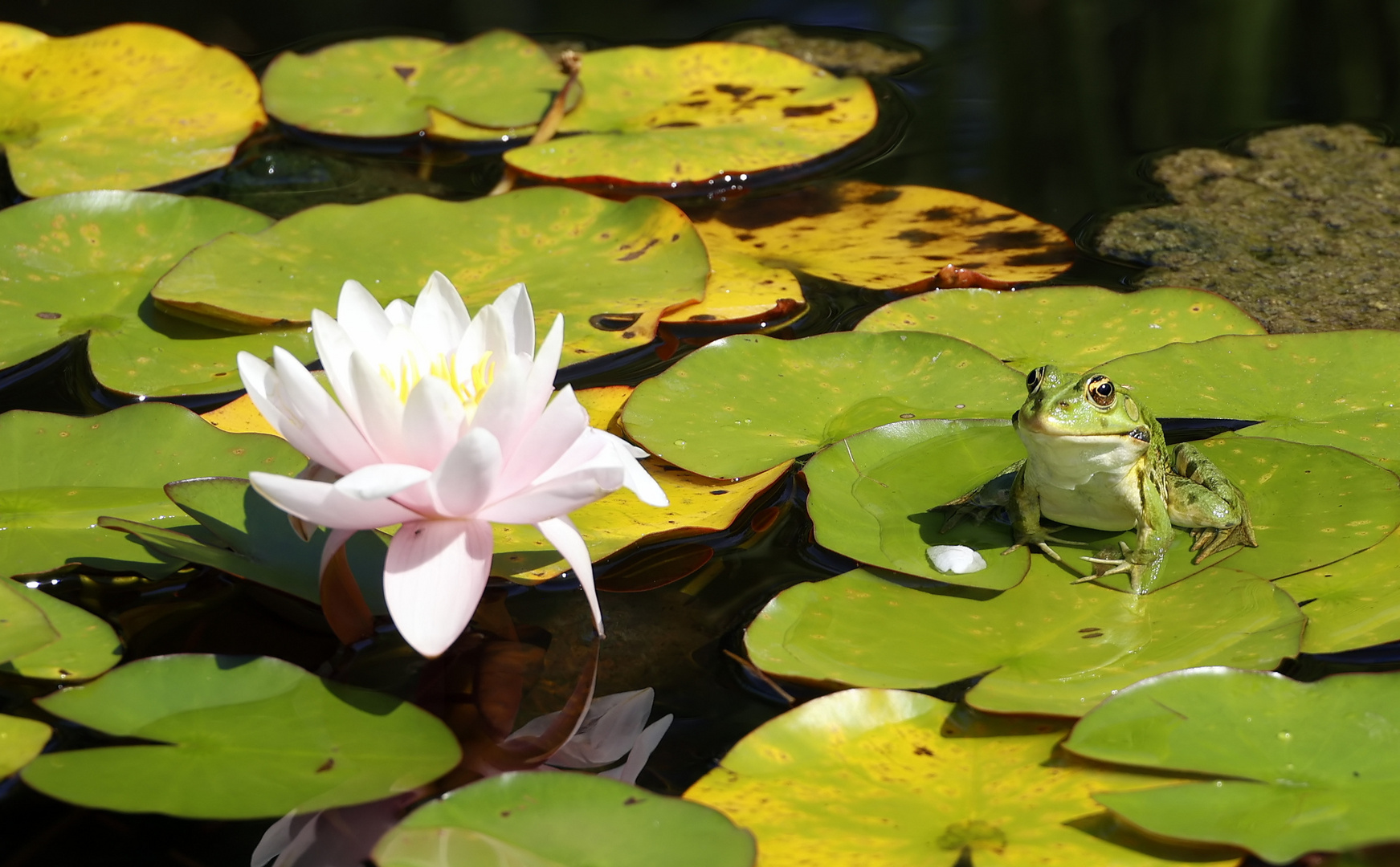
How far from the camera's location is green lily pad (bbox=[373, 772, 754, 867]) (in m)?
1.35

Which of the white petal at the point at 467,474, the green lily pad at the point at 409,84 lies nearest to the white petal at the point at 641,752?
the white petal at the point at 467,474

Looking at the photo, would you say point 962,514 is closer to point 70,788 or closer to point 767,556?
point 767,556

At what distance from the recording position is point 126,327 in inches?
105

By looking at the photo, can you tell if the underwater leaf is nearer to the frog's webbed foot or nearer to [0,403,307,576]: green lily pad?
[0,403,307,576]: green lily pad

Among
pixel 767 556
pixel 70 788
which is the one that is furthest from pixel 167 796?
pixel 767 556

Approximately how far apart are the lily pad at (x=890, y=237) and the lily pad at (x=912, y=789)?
155 centimetres

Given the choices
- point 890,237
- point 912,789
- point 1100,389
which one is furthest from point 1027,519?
point 890,237

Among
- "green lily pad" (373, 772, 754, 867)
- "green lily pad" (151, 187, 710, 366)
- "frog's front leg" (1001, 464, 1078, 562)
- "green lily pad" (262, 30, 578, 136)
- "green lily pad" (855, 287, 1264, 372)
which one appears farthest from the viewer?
"green lily pad" (262, 30, 578, 136)

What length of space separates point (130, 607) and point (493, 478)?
2.69 feet

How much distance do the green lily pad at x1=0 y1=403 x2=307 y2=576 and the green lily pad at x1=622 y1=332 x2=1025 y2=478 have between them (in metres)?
0.72

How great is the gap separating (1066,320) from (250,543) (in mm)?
1826

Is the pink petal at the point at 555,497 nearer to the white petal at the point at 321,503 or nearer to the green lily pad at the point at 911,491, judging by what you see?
the white petal at the point at 321,503

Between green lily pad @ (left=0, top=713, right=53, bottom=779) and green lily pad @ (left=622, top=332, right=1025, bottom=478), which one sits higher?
green lily pad @ (left=622, top=332, right=1025, bottom=478)

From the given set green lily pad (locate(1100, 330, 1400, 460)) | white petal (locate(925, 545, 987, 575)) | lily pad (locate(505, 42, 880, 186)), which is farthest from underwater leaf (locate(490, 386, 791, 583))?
lily pad (locate(505, 42, 880, 186))
